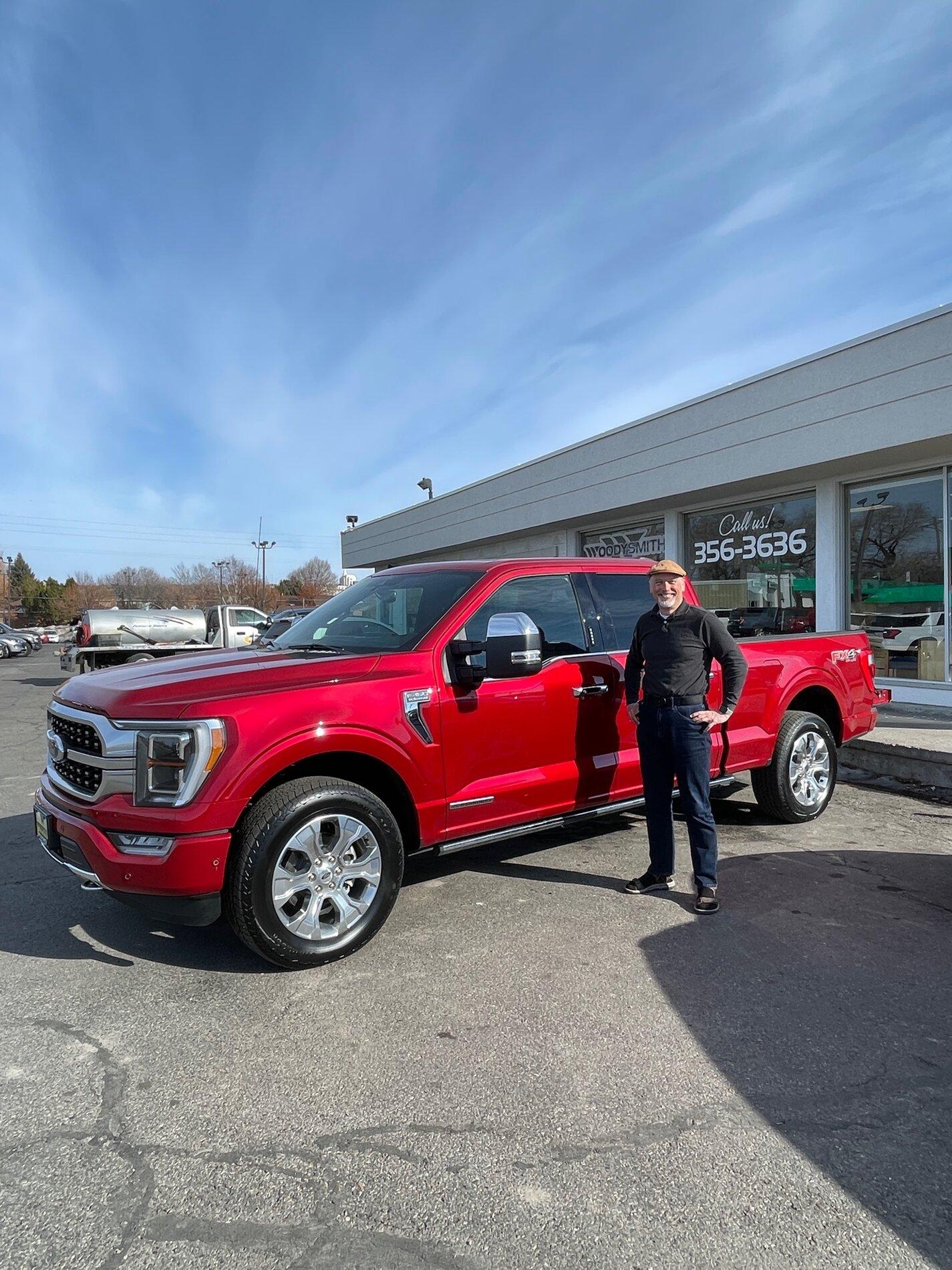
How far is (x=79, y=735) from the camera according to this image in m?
3.65

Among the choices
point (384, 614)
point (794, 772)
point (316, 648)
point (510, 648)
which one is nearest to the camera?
point (510, 648)

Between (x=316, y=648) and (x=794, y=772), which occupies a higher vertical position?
(x=316, y=648)

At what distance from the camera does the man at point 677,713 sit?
416cm

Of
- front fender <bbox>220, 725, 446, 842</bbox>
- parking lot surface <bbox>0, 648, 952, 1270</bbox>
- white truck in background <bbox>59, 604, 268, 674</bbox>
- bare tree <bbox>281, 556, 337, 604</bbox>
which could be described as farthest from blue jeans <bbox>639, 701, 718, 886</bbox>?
bare tree <bbox>281, 556, 337, 604</bbox>

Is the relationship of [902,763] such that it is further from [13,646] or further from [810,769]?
[13,646]

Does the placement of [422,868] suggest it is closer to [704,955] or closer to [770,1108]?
[704,955]

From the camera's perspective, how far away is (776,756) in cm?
545

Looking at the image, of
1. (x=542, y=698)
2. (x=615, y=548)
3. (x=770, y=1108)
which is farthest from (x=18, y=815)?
(x=615, y=548)

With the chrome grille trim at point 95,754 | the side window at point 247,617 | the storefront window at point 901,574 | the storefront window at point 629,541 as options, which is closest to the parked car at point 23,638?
the side window at point 247,617

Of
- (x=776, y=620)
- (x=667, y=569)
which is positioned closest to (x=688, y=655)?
(x=667, y=569)

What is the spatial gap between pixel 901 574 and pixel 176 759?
10307 mm

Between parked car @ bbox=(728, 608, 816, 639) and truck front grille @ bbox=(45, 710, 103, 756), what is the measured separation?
9.95 m

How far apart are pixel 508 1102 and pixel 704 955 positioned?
54.9 inches

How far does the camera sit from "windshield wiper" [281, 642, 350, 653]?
427 centimetres
